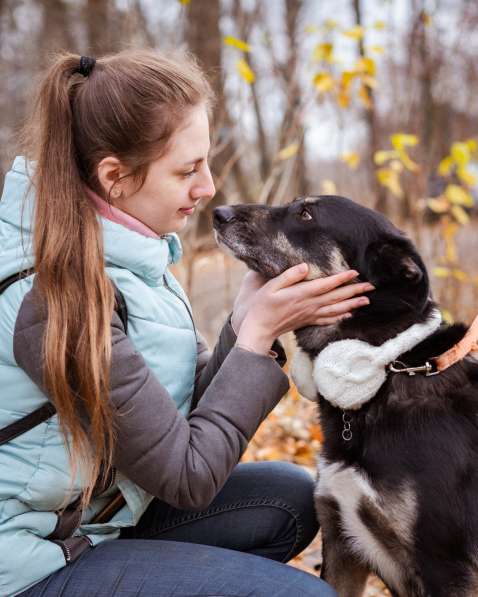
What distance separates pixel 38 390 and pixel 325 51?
3401 millimetres

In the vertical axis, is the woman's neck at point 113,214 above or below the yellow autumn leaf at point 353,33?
below

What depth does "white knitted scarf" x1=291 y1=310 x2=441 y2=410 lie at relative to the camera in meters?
2.11

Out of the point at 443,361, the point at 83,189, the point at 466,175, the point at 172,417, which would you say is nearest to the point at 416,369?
the point at 443,361

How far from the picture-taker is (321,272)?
2.38 m

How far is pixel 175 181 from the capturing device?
6.82 feet

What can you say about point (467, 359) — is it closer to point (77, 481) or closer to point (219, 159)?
point (77, 481)

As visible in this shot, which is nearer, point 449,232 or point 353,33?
point 353,33

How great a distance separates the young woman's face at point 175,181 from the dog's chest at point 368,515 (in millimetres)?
1002

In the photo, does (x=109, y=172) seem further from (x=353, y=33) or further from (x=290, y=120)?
(x=290, y=120)

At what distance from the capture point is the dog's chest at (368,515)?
6.74ft

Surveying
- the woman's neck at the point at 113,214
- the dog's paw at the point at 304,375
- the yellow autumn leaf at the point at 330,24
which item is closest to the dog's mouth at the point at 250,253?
the dog's paw at the point at 304,375

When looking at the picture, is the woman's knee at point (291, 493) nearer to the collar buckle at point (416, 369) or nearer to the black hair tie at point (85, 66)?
the collar buckle at point (416, 369)

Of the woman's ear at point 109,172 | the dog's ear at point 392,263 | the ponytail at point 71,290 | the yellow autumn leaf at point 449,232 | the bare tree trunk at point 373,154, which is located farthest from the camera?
the bare tree trunk at point 373,154

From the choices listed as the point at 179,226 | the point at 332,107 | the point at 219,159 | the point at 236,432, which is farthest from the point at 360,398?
the point at 219,159
